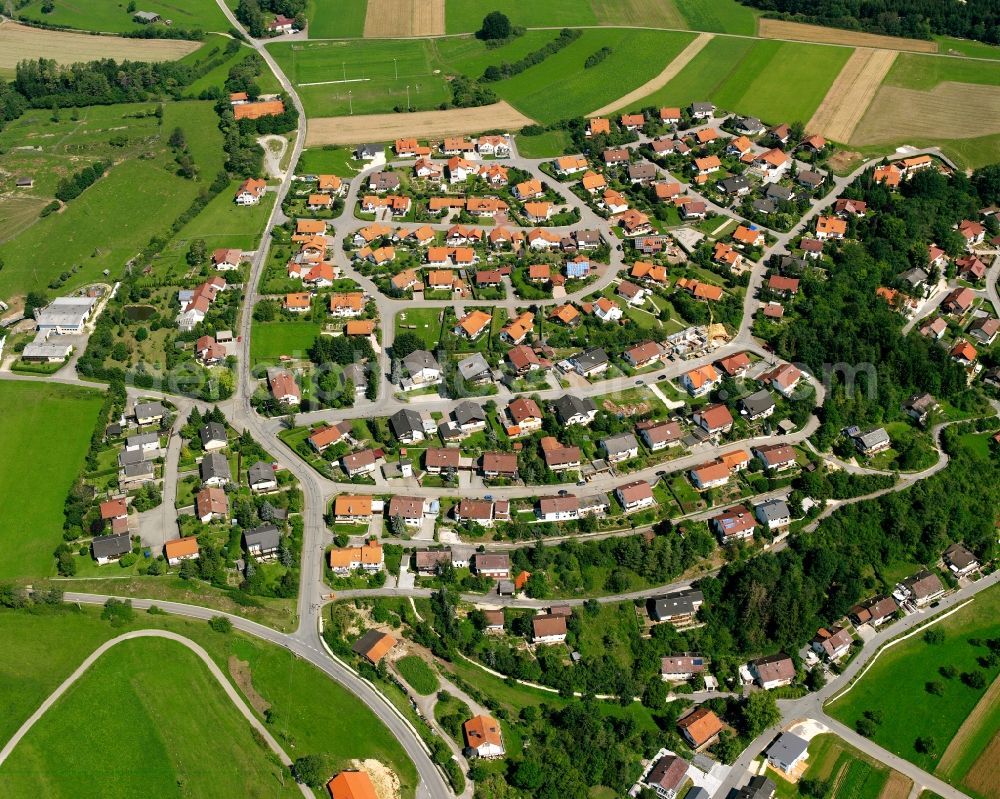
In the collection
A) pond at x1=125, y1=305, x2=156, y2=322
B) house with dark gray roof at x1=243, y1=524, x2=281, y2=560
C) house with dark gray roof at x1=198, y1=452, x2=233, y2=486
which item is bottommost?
house with dark gray roof at x1=243, y1=524, x2=281, y2=560

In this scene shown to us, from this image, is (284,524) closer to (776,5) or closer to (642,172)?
(642,172)

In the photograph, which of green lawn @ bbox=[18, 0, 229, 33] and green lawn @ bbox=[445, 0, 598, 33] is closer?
green lawn @ bbox=[445, 0, 598, 33]

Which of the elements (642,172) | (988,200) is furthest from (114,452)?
(988,200)

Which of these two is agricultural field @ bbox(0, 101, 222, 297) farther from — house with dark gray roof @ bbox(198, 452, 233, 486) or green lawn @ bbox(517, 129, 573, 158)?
green lawn @ bbox(517, 129, 573, 158)

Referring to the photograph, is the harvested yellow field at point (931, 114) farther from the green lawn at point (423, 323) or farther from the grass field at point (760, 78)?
the green lawn at point (423, 323)

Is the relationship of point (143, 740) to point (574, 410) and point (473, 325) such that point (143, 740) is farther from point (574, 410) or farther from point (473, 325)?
point (473, 325)

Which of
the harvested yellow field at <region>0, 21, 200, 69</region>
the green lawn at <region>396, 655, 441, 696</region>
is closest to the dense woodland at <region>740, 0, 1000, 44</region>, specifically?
the harvested yellow field at <region>0, 21, 200, 69</region>
